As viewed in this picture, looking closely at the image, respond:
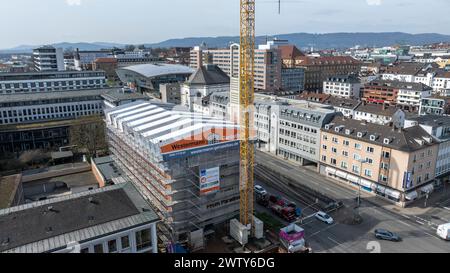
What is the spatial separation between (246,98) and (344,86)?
9409 centimetres

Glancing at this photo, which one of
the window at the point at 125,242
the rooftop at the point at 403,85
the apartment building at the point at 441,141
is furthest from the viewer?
the rooftop at the point at 403,85

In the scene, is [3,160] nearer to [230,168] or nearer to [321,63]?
[230,168]

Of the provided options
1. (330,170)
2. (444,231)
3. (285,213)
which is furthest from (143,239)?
(330,170)

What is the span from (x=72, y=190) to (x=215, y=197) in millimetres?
26535

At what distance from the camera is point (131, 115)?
52125 mm

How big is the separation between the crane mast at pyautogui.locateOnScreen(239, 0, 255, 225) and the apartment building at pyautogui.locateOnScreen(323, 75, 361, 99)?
90.9m

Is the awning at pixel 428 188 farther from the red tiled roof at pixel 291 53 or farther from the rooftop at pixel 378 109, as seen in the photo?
the red tiled roof at pixel 291 53

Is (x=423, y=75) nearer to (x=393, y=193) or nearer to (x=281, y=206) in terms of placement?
(x=393, y=193)

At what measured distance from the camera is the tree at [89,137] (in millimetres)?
67812

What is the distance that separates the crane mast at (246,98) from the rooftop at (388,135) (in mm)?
21225

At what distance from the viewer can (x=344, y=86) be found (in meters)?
120

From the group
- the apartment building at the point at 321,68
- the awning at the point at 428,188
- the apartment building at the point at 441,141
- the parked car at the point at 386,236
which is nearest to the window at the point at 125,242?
the parked car at the point at 386,236
